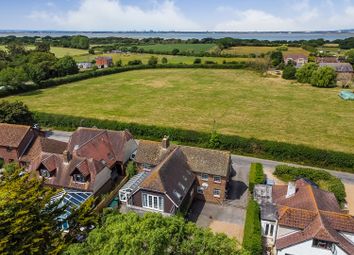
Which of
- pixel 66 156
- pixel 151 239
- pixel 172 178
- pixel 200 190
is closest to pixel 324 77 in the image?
pixel 200 190

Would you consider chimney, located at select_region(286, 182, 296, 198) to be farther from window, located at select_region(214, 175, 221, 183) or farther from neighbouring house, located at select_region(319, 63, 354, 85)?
neighbouring house, located at select_region(319, 63, 354, 85)

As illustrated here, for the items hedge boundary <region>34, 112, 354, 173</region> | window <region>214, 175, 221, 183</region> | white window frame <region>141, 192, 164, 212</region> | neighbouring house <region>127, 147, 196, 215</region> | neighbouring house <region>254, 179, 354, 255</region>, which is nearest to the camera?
neighbouring house <region>254, 179, 354, 255</region>

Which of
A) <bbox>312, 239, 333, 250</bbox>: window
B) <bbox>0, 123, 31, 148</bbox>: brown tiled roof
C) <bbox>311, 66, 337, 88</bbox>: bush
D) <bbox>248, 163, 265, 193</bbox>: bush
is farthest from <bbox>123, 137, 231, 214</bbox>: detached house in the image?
<bbox>311, 66, 337, 88</bbox>: bush

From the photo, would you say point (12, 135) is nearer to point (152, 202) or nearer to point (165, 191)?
point (152, 202)

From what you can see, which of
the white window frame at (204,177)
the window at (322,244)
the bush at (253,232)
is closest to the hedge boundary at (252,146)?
the white window frame at (204,177)

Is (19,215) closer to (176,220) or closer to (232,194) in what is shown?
(176,220)

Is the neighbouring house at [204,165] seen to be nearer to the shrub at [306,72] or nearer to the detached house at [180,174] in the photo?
the detached house at [180,174]
